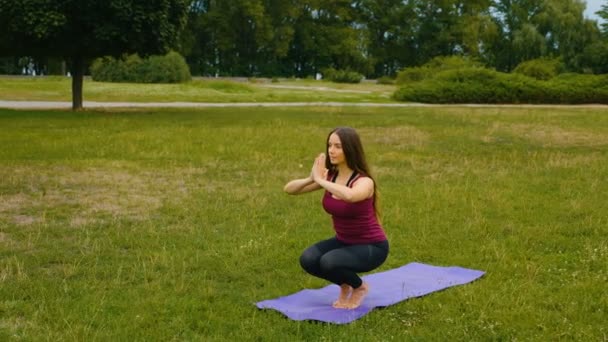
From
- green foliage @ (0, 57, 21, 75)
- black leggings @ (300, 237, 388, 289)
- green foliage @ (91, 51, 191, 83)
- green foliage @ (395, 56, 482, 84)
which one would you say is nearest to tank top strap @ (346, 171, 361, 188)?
black leggings @ (300, 237, 388, 289)

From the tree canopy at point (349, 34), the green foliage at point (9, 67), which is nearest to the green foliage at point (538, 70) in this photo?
the tree canopy at point (349, 34)

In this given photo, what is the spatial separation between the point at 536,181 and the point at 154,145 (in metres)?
8.03

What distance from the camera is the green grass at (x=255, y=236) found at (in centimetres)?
572

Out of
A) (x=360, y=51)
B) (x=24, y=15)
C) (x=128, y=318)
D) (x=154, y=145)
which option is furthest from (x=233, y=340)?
(x=360, y=51)

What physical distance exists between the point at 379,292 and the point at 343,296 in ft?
1.49

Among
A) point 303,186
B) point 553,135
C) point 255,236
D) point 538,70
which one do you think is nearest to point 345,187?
point 303,186

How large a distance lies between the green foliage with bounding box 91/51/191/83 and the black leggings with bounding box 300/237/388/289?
4604cm

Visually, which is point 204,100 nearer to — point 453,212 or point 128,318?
point 453,212

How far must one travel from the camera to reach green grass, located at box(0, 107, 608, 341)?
5.72 metres

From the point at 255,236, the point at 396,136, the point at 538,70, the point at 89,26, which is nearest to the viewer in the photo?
the point at 255,236

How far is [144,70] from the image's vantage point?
2013 inches

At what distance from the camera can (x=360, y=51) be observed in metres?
92.5

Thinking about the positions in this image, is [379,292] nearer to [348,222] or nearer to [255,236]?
[348,222]

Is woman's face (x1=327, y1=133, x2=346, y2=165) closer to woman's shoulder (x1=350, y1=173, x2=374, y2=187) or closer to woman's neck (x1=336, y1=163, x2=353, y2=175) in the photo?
woman's neck (x1=336, y1=163, x2=353, y2=175)
